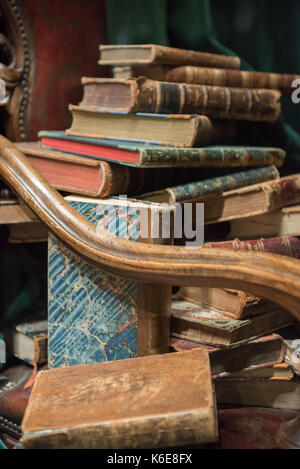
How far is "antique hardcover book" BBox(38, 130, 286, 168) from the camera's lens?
3.42 ft

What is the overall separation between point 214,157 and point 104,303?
1.18ft

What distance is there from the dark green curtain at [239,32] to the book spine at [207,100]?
16 cm

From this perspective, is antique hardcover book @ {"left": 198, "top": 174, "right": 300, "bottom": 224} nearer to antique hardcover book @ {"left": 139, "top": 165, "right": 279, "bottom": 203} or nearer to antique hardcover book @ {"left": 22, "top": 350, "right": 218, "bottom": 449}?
antique hardcover book @ {"left": 139, "top": 165, "right": 279, "bottom": 203}

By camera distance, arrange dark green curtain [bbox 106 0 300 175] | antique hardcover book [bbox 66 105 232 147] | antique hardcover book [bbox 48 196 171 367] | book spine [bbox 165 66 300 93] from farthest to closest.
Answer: dark green curtain [bbox 106 0 300 175] < book spine [bbox 165 66 300 93] < antique hardcover book [bbox 66 105 232 147] < antique hardcover book [bbox 48 196 171 367]

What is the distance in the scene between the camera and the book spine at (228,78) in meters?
1.25

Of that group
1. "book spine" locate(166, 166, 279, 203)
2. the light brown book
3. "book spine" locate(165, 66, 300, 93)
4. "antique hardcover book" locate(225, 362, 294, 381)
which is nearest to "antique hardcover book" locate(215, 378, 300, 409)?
"antique hardcover book" locate(225, 362, 294, 381)

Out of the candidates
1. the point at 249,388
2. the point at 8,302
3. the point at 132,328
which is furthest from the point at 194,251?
the point at 8,302

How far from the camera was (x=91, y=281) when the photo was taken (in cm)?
106

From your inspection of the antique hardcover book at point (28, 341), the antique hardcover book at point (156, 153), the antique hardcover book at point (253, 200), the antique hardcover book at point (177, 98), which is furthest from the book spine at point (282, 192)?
the antique hardcover book at point (28, 341)

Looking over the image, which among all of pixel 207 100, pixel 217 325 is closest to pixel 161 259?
pixel 217 325

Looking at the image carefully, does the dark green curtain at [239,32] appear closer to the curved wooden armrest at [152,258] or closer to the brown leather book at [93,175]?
the brown leather book at [93,175]

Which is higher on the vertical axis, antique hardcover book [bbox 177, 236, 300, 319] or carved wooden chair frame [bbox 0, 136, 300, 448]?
carved wooden chair frame [bbox 0, 136, 300, 448]

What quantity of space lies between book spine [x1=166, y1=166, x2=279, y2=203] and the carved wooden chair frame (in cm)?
19
